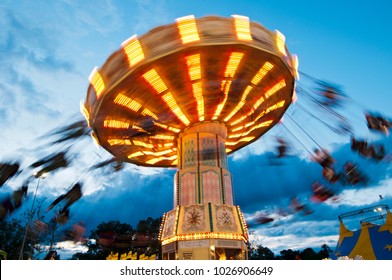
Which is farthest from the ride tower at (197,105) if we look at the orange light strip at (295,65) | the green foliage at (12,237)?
the green foliage at (12,237)

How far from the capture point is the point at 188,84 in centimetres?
1634

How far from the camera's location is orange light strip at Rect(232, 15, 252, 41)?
13.3 meters

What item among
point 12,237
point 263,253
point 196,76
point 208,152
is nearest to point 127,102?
point 196,76

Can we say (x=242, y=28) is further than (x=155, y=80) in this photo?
No

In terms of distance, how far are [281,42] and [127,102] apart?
8.13 m

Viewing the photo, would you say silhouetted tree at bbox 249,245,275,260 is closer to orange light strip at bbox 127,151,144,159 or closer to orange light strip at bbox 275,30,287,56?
orange light strip at bbox 127,151,144,159

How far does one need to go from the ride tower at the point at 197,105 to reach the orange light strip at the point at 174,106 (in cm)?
6

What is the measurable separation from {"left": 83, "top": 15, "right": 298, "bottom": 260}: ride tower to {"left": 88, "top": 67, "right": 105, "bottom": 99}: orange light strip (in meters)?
0.05

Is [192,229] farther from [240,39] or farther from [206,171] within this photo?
[240,39]

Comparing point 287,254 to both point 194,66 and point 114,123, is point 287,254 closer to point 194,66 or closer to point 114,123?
point 114,123

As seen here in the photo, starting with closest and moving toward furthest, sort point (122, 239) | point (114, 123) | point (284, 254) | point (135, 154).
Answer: point (114, 123) < point (135, 154) < point (122, 239) < point (284, 254)

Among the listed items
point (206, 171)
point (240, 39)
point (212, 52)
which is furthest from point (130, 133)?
point (240, 39)

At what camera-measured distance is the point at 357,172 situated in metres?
12.2

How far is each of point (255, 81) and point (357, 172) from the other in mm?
6795
